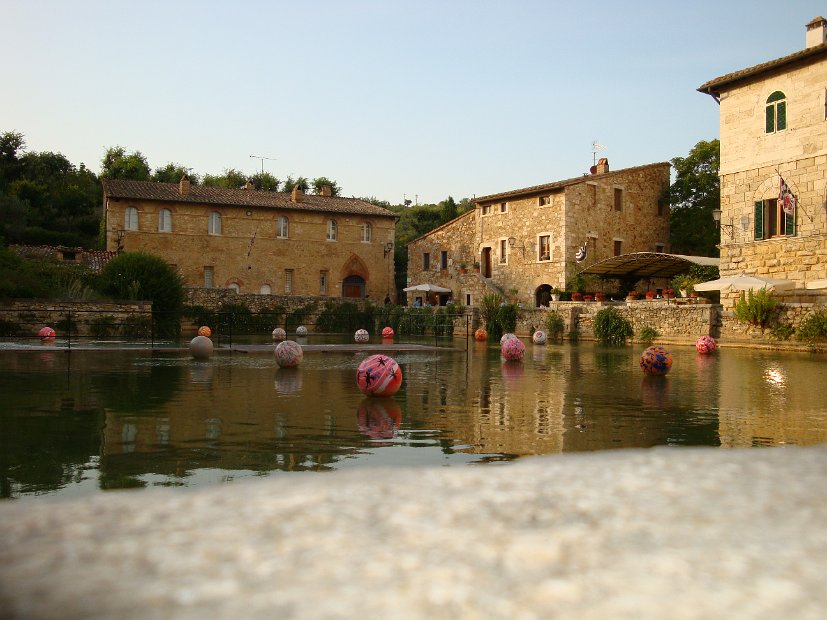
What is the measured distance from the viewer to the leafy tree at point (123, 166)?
60.3m

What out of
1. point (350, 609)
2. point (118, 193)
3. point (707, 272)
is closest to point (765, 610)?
point (350, 609)

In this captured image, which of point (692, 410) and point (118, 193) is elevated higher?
point (118, 193)

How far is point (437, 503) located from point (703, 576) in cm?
96

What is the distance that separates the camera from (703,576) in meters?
1.98

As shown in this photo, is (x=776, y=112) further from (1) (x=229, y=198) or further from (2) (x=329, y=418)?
(1) (x=229, y=198)

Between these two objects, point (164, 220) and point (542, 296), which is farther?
point (164, 220)

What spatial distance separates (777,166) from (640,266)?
37.0ft

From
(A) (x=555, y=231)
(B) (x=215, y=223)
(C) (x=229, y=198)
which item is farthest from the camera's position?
(C) (x=229, y=198)

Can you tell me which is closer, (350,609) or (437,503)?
(350,609)

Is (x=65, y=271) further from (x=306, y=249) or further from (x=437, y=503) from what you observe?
(x=437, y=503)

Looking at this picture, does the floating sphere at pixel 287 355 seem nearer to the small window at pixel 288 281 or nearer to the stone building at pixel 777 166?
the stone building at pixel 777 166

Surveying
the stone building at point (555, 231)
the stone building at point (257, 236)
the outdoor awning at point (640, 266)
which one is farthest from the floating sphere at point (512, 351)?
the stone building at point (257, 236)

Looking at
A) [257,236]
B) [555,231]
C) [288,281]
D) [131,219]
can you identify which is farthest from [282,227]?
[555,231]

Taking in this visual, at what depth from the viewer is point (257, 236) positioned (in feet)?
164
